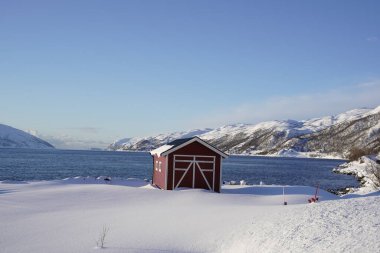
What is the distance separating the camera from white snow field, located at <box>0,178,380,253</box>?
13.3 m

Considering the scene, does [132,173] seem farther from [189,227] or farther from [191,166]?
[189,227]

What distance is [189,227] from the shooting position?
17.1 m

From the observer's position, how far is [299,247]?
41.8ft

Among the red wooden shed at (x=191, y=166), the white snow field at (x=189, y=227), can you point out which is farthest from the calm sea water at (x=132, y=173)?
the white snow field at (x=189, y=227)

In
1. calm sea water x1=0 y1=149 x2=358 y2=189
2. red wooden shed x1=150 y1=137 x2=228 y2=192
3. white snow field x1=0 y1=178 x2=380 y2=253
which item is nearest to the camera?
white snow field x1=0 y1=178 x2=380 y2=253

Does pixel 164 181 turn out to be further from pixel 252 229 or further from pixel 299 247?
pixel 299 247

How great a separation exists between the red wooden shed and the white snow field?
9.67 metres

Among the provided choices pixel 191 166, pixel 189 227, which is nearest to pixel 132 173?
pixel 191 166

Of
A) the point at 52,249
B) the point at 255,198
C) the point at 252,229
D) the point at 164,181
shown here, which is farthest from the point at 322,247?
the point at 164,181

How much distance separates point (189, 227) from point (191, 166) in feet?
54.9

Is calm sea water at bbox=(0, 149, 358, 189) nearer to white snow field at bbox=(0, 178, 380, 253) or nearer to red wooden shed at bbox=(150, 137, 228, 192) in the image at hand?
red wooden shed at bbox=(150, 137, 228, 192)

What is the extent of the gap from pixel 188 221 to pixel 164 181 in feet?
49.9

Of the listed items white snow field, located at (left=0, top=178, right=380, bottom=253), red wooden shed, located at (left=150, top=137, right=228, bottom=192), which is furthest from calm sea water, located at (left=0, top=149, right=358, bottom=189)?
white snow field, located at (left=0, top=178, right=380, bottom=253)

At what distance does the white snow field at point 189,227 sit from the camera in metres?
13.3
